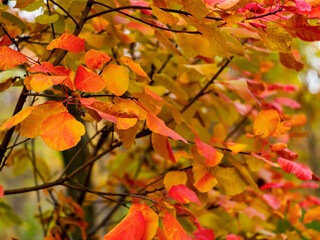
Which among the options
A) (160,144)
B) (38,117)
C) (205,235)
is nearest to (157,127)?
(160,144)

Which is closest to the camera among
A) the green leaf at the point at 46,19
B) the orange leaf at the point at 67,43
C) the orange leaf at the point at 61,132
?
the orange leaf at the point at 61,132

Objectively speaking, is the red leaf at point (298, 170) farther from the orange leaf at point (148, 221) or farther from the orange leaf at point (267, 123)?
the orange leaf at point (148, 221)

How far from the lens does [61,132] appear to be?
1.47ft

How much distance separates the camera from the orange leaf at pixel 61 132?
438mm

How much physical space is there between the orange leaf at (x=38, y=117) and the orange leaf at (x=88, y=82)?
0.04 meters

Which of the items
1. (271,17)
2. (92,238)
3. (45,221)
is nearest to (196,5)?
(271,17)

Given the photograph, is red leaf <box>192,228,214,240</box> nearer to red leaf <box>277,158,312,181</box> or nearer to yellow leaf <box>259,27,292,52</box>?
red leaf <box>277,158,312,181</box>

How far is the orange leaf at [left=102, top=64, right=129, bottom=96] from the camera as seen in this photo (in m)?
0.55

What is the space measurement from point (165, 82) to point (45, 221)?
0.72 metres

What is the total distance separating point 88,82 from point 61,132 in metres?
0.10

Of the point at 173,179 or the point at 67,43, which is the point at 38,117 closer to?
the point at 67,43

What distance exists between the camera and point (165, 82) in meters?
0.81

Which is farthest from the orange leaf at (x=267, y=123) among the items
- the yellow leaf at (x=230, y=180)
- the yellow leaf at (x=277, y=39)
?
the yellow leaf at (x=277, y=39)

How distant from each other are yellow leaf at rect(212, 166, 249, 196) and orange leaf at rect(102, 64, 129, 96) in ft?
1.00
